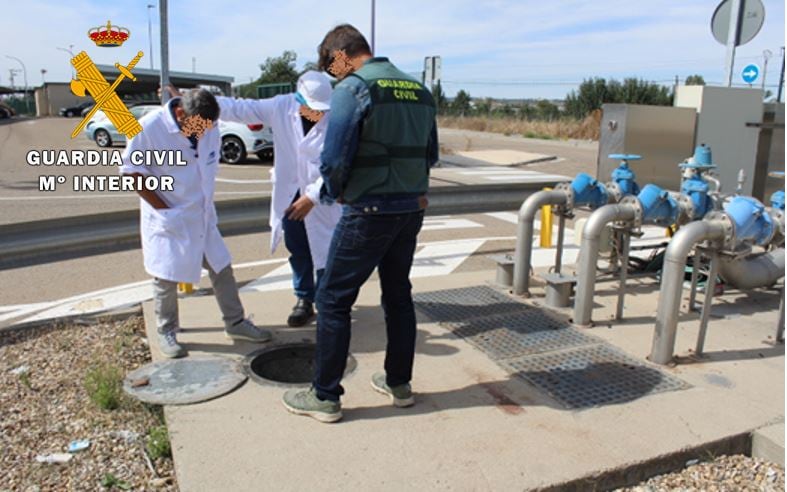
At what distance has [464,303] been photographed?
5176 millimetres

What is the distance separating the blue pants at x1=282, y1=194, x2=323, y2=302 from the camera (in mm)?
4707

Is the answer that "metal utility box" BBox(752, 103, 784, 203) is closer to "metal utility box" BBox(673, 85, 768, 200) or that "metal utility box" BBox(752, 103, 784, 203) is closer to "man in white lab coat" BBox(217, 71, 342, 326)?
"metal utility box" BBox(673, 85, 768, 200)

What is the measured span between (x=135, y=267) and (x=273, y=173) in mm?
3024

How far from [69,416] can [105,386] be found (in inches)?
9.1

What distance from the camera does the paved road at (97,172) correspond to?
10352mm

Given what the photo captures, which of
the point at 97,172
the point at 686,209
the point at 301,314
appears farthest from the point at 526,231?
the point at 97,172

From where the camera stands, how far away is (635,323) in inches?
189

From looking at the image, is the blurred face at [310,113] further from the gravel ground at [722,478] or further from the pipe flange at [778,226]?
the pipe flange at [778,226]

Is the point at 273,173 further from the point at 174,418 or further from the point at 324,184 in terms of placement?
the point at 174,418

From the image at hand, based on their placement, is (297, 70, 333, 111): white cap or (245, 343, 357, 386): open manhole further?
(297, 70, 333, 111): white cap

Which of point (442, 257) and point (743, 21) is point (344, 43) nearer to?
point (442, 257)

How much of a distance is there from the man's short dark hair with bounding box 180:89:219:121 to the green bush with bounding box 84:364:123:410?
64.1 inches

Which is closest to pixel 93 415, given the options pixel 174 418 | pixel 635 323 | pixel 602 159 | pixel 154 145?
pixel 174 418

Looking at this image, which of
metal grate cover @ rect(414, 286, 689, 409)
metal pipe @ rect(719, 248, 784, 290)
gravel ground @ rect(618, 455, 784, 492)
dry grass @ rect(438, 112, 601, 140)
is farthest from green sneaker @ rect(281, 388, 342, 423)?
dry grass @ rect(438, 112, 601, 140)
